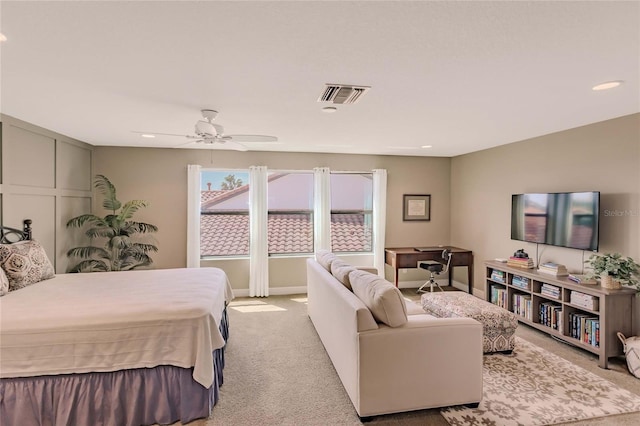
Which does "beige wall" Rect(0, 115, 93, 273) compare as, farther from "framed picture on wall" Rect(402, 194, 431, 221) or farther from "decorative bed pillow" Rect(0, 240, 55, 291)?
"framed picture on wall" Rect(402, 194, 431, 221)

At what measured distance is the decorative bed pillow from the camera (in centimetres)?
292

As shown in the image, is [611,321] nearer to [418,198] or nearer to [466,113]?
[466,113]

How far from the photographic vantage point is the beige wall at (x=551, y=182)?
328 cm

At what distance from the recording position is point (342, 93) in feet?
8.59

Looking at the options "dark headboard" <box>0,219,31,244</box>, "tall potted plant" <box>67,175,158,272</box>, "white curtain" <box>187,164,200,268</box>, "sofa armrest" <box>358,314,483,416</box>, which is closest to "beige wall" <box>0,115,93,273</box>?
"dark headboard" <box>0,219,31,244</box>

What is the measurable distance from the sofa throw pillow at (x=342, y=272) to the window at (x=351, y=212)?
8.04 feet

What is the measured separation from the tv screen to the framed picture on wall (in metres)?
1.72

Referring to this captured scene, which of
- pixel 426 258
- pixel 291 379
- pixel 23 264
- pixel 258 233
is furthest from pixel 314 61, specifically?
pixel 426 258

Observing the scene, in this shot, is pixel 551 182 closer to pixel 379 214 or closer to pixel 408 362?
pixel 379 214

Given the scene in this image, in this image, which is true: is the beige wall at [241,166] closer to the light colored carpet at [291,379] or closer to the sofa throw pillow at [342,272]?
the light colored carpet at [291,379]

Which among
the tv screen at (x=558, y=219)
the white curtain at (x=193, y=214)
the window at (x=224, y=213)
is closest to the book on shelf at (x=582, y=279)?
the tv screen at (x=558, y=219)

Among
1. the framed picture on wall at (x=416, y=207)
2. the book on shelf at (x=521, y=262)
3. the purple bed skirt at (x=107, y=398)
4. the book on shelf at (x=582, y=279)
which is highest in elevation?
the framed picture on wall at (x=416, y=207)

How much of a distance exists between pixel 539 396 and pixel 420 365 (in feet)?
3.65

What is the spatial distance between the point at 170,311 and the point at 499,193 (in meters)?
4.73
